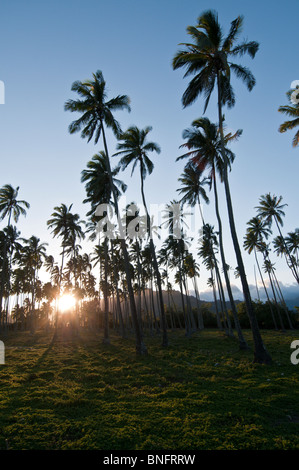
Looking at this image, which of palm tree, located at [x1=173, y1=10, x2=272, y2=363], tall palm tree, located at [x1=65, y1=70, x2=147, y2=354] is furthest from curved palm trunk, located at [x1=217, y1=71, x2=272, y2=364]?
tall palm tree, located at [x1=65, y1=70, x2=147, y2=354]

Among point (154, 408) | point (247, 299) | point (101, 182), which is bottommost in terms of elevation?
point (154, 408)

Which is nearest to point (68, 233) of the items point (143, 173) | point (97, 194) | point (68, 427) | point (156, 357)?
point (97, 194)

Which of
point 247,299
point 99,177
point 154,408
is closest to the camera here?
point 154,408

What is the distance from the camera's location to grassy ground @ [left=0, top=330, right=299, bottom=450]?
5031 millimetres

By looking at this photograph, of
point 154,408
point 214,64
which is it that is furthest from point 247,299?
point 214,64

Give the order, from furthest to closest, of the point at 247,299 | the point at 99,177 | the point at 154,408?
the point at 99,177 < the point at 247,299 < the point at 154,408

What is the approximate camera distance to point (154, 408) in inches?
271

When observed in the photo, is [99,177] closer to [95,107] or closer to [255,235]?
[95,107]

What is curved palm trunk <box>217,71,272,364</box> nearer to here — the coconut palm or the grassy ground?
the grassy ground

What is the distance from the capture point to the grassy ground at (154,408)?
503 centimetres

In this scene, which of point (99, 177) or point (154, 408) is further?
point (99, 177)

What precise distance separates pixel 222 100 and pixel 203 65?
2.80 meters

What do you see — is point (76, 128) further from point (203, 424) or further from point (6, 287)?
point (6, 287)
